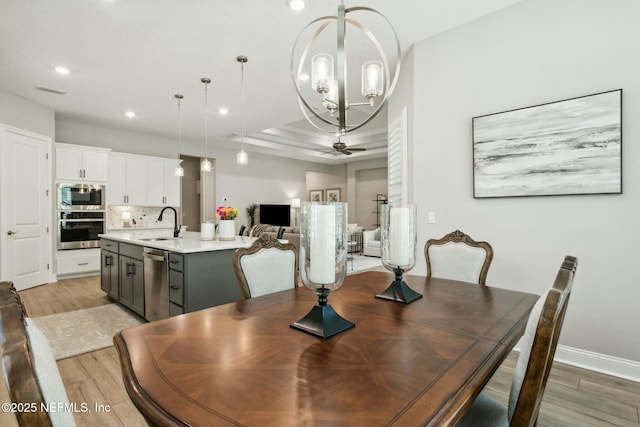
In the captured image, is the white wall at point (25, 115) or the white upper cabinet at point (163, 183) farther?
the white upper cabinet at point (163, 183)

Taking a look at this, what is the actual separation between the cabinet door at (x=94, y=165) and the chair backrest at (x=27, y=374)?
6451 mm

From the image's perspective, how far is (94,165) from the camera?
19.2 ft

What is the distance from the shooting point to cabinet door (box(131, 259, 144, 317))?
336 cm

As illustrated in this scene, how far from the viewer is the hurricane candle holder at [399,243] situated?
149cm

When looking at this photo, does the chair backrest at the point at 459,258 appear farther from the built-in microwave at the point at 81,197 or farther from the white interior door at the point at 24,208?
the built-in microwave at the point at 81,197

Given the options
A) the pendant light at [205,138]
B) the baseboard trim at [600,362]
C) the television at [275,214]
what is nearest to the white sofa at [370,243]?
the television at [275,214]

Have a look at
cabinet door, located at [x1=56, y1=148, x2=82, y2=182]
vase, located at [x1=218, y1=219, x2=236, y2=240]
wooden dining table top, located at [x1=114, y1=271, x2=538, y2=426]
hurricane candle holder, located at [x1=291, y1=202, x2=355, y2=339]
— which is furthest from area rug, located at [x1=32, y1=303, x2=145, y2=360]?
cabinet door, located at [x1=56, y1=148, x2=82, y2=182]

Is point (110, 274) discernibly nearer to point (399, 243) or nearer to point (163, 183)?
point (163, 183)

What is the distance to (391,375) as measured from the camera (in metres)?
0.79


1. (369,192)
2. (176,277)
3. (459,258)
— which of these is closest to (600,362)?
(459,258)

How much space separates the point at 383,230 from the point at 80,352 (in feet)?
9.31

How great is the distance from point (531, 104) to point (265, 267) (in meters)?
2.45

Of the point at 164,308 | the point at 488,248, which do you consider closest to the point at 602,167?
the point at 488,248

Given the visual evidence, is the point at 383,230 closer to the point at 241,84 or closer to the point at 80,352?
the point at 80,352
